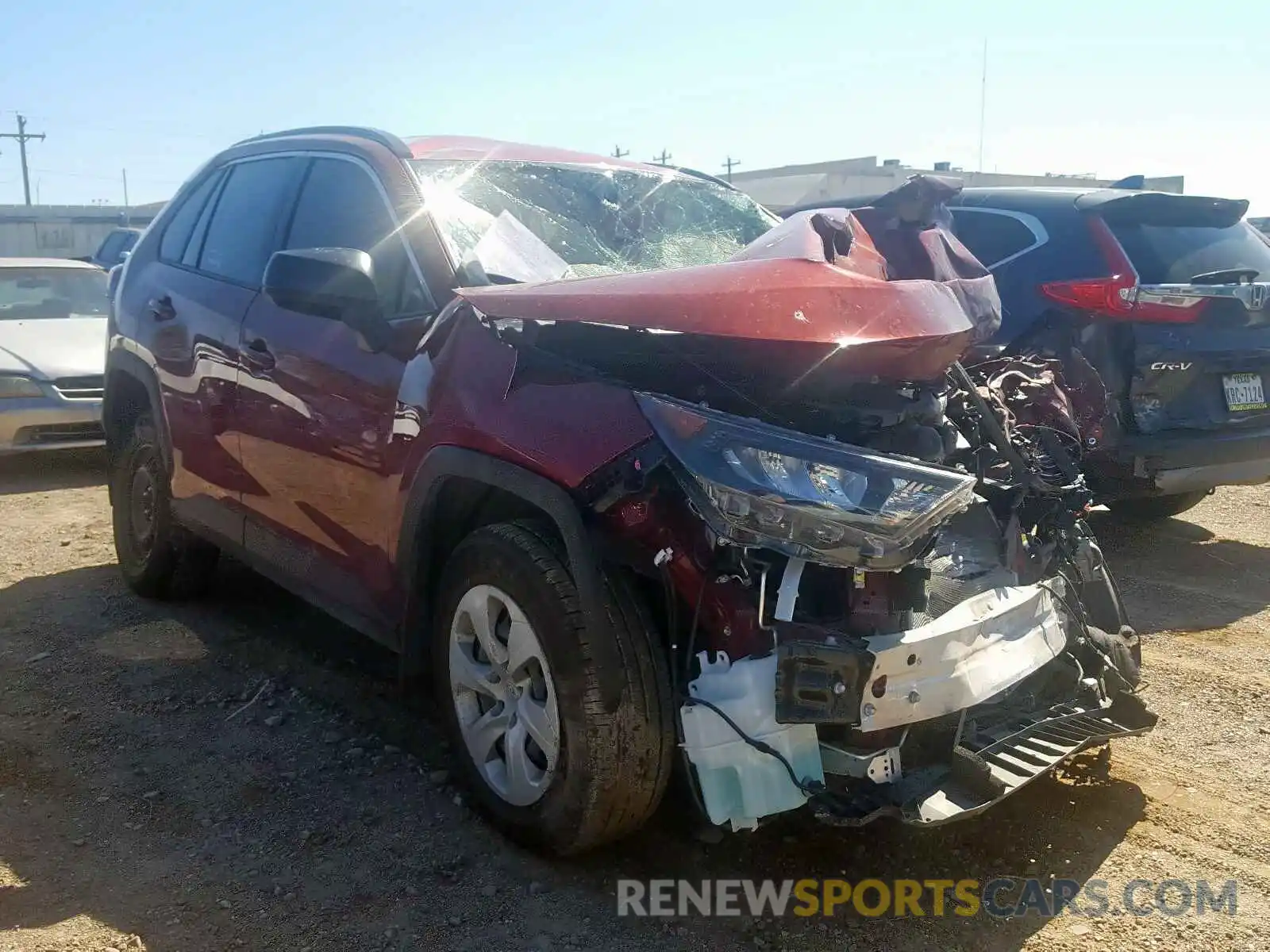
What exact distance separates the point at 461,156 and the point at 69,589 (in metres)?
3.11

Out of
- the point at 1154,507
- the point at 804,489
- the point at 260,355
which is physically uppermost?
the point at 260,355

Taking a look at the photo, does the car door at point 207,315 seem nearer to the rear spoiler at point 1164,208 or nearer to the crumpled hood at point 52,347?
the crumpled hood at point 52,347

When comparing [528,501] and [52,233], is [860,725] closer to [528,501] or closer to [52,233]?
[528,501]

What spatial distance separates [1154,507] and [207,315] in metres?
5.23

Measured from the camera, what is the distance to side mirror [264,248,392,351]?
304cm

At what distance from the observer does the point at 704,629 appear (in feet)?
8.04

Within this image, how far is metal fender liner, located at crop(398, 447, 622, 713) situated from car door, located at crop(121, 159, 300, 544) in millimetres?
1316

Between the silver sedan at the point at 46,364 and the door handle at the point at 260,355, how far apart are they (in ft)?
12.9

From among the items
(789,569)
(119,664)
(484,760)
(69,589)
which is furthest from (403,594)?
(69,589)

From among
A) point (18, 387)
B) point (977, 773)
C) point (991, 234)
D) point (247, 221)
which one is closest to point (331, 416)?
point (247, 221)

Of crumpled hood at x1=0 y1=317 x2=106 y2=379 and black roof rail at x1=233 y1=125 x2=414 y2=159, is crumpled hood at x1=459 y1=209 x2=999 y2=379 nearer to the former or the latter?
black roof rail at x1=233 y1=125 x2=414 y2=159

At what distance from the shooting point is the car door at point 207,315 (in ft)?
13.5

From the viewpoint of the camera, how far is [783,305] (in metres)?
2.64

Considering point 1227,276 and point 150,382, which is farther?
point 1227,276
